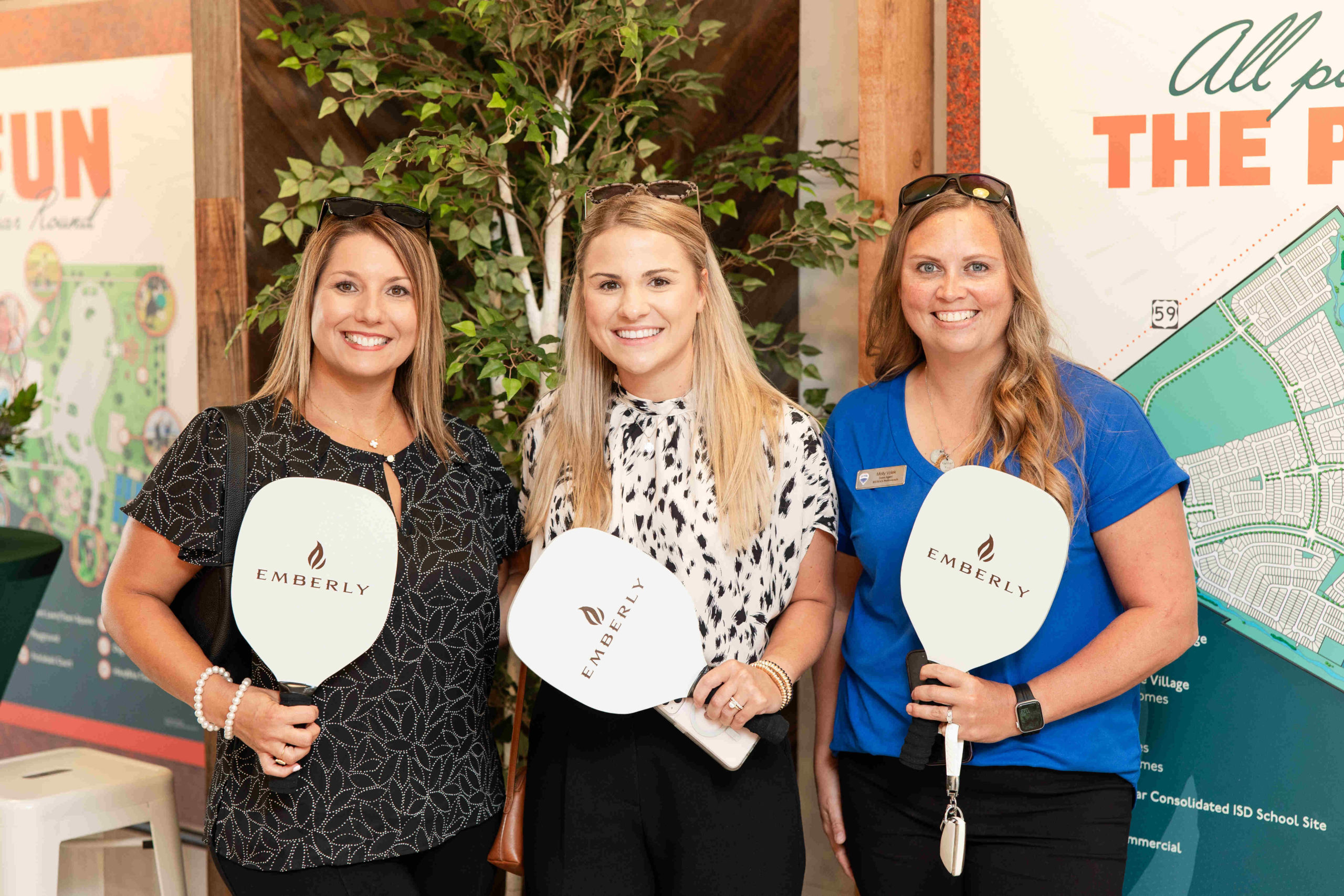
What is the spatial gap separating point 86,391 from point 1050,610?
3.06 meters

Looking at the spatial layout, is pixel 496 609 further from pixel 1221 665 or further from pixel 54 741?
pixel 54 741

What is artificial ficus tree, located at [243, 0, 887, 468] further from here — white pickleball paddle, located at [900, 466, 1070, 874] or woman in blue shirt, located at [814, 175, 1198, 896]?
white pickleball paddle, located at [900, 466, 1070, 874]

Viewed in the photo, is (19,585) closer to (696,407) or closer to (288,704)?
(288,704)

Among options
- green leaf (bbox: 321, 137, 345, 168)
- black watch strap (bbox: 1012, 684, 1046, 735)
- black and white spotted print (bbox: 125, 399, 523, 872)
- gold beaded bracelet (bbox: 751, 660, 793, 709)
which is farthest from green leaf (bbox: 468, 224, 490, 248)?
black watch strap (bbox: 1012, 684, 1046, 735)

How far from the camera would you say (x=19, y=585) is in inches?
111

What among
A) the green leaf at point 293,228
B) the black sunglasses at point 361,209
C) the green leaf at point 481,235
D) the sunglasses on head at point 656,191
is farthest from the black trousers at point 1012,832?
the green leaf at point 293,228

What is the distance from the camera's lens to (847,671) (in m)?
1.87

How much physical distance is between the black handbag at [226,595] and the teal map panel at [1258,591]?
5.26 feet

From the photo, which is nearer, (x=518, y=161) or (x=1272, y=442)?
(x=1272, y=442)

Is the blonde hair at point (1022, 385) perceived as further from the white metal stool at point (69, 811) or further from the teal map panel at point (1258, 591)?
the white metal stool at point (69, 811)

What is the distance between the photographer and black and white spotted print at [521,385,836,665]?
172 cm

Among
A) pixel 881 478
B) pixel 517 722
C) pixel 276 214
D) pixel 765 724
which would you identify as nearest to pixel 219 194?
pixel 276 214

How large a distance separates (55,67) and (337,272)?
2290mm

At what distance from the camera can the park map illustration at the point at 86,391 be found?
11.0ft
